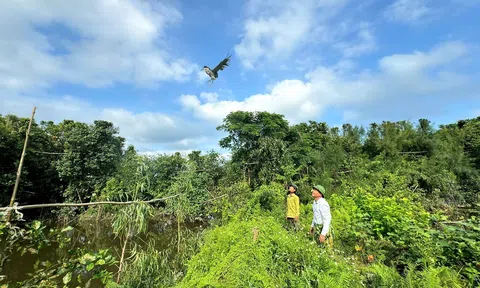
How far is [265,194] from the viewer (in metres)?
7.51

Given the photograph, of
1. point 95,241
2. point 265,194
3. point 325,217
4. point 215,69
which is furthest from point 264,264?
point 95,241

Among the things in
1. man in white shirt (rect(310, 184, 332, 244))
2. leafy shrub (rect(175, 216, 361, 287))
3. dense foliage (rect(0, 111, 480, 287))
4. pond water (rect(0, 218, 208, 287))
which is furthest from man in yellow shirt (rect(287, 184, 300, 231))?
pond water (rect(0, 218, 208, 287))

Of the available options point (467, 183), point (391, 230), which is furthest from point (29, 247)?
point (467, 183)

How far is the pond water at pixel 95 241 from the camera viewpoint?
6.12 metres

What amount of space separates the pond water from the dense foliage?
0.54 feet

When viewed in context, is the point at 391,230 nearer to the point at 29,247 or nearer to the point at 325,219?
the point at 325,219

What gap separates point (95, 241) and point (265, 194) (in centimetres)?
676

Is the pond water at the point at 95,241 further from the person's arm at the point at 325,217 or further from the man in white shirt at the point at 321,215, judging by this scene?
the person's arm at the point at 325,217

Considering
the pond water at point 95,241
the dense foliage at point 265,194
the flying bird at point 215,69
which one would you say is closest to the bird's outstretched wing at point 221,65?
the flying bird at point 215,69

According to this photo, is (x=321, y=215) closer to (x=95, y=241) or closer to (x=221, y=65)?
(x=221, y=65)

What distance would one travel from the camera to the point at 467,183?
11.7 metres

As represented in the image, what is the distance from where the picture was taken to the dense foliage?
7.76 feet

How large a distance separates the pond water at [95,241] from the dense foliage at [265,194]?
0.54 feet

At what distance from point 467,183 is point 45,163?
2046cm
